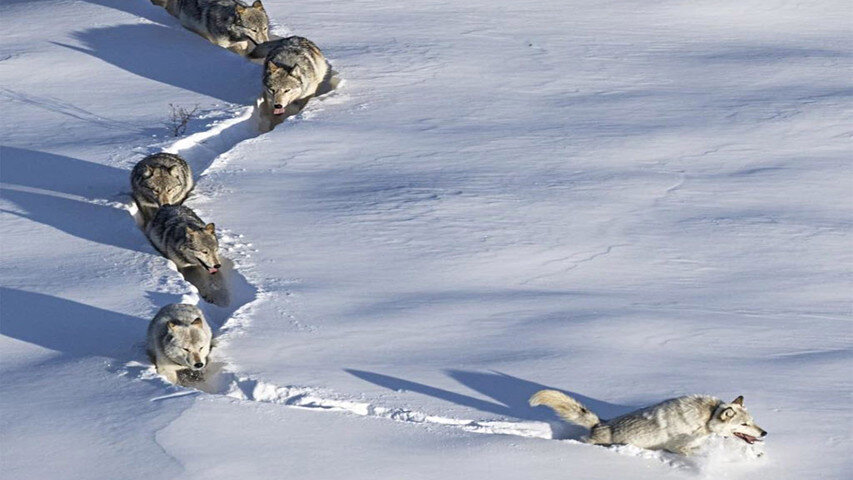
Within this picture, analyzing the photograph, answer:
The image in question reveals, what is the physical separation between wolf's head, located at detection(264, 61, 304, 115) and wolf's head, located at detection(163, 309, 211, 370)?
444 cm

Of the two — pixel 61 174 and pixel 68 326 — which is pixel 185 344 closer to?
pixel 68 326

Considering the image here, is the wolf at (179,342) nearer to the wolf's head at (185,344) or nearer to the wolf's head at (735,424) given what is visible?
the wolf's head at (185,344)

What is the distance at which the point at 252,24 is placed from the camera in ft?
44.2

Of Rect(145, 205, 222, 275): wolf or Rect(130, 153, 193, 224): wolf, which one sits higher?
Rect(130, 153, 193, 224): wolf

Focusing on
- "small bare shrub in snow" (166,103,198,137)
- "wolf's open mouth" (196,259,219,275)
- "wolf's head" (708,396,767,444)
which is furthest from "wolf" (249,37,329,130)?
"wolf's head" (708,396,767,444)

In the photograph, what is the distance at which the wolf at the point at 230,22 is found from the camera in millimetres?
13445

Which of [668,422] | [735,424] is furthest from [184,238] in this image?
[735,424]

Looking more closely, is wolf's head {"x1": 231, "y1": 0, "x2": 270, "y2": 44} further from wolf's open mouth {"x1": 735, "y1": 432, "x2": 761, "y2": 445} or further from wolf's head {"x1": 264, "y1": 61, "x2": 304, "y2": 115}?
wolf's open mouth {"x1": 735, "y1": 432, "x2": 761, "y2": 445}

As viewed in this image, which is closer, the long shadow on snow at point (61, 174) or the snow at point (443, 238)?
the snow at point (443, 238)

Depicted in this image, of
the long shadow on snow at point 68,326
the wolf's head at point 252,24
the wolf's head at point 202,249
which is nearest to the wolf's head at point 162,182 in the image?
the wolf's head at point 202,249

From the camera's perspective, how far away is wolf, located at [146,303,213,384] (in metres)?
7.67

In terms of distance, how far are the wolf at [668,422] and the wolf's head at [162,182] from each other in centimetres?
412

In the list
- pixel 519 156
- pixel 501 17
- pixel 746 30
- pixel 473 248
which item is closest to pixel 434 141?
pixel 519 156

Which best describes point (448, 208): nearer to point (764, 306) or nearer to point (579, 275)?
point (579, 275)
